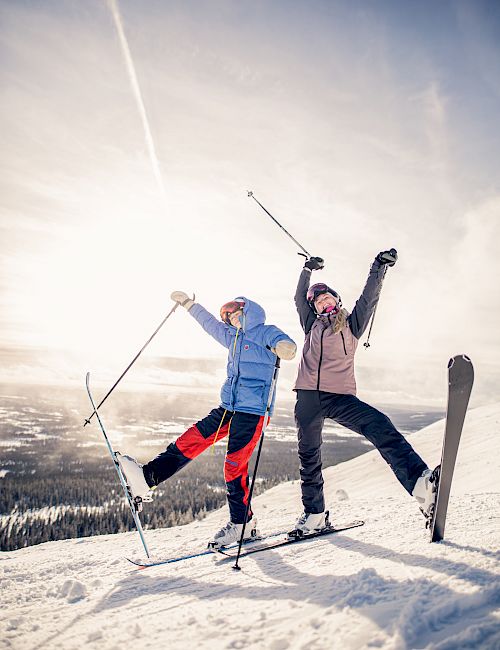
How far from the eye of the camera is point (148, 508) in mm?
98688

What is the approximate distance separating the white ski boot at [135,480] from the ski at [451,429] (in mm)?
2897

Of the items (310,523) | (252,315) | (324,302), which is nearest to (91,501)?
(310,523)

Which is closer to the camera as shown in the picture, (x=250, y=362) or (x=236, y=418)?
(x=236, y=418)

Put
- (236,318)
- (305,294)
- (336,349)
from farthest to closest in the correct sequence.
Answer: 1. (305,294)
2. (236,318)
3. (336,349)

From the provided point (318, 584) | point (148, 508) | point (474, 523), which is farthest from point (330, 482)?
point (148, 508)

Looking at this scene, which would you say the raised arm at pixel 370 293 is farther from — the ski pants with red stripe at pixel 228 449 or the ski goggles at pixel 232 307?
the ski pants with red stripe at pixel 228 449

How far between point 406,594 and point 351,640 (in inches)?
23.9

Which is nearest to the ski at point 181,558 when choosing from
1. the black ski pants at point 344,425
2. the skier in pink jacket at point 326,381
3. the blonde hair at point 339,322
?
the skier in pink jacket at point 326,381

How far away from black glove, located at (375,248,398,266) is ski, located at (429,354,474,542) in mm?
1472

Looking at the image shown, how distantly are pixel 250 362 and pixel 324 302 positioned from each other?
1.15 meters

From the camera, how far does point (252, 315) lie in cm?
457

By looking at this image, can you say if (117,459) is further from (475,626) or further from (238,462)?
(475,626)

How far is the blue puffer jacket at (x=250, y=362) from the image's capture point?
4.36 metres

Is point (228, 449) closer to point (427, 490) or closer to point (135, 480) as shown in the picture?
point (135, 480)
